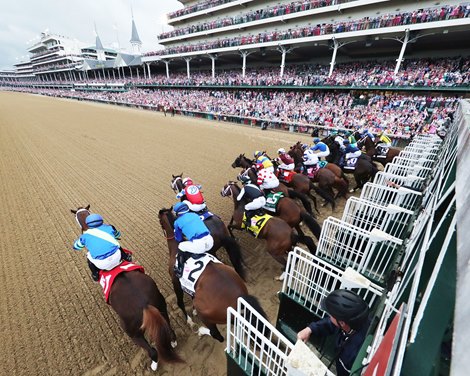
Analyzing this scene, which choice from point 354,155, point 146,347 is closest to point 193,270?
point 146,347

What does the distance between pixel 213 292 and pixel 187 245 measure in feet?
1.87

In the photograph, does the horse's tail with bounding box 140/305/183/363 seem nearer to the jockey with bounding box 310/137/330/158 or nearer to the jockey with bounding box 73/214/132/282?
the jockey with bounding box 73/214/132/282

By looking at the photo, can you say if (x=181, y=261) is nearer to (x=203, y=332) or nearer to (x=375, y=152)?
(x=203, y=332)

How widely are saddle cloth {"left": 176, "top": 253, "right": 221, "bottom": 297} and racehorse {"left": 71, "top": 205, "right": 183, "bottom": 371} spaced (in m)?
0.33

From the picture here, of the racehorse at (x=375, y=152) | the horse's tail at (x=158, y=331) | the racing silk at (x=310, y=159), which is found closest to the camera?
the horse's tail at (x=158, y=331)

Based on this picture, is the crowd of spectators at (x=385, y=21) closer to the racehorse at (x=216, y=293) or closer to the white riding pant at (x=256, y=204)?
the white riding pant at (x=256, y=204)

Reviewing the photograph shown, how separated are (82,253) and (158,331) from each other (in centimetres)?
274

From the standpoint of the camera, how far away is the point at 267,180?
4547 millimetres

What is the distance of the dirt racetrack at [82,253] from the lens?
2658 mm

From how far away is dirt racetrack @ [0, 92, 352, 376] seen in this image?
8.72 feet

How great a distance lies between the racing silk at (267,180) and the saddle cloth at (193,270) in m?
2.25

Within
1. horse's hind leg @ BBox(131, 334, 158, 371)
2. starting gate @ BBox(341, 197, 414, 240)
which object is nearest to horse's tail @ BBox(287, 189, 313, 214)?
starting gate @ BBox(341, 197, 414, 240)

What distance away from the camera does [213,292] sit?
2.48 metres

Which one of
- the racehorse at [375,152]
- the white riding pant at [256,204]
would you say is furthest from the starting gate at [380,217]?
the racehorse at [375,152]
